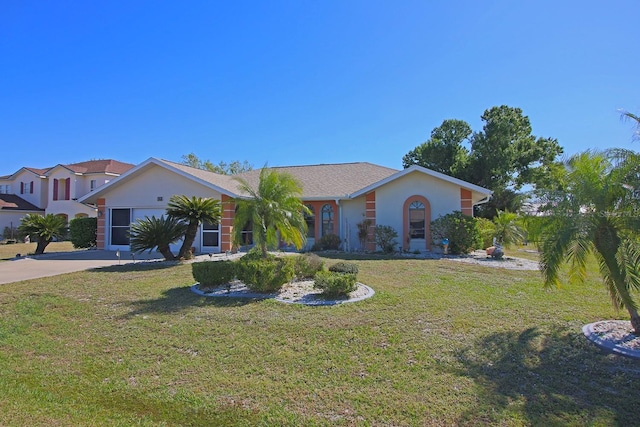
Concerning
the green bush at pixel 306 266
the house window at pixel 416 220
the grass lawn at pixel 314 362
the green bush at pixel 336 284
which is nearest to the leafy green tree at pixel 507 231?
the house window at pixel 416 220

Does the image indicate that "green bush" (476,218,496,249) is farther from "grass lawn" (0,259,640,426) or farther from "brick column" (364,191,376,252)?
"grass lawn" (0,259,640,426)

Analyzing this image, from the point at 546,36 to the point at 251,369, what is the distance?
11715mm

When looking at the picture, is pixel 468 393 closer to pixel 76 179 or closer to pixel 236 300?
pixel 236 300

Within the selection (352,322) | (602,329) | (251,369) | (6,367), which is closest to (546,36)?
(602,329)

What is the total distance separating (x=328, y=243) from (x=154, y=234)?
8.64 m

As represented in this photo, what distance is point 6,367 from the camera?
5711 mm

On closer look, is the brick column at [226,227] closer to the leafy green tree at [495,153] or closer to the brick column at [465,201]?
the brick column at [465,201]

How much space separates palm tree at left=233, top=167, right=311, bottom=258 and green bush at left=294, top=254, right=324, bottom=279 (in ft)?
1.48

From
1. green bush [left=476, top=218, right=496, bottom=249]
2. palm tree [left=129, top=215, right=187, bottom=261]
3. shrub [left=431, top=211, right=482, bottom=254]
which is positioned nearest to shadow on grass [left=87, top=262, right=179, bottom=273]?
palm tree [left=129, top=215, right=187, bottom=261]

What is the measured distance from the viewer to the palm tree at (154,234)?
14578 mm

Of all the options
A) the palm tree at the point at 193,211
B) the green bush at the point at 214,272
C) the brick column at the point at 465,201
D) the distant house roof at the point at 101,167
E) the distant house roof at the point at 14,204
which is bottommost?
the green bush at the point at 214,272

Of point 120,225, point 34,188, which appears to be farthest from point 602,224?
point 34,188

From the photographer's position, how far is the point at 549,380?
487 centimetres

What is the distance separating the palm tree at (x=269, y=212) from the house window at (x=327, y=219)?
10265 mm
